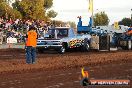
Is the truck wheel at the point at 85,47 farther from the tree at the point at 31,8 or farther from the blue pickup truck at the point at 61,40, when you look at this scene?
the tree at the point at 31,8

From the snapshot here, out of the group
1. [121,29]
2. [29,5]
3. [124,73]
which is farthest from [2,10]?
[124,73]

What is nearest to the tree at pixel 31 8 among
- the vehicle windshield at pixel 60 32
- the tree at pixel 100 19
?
the vehicle windshield at pixel 60 32

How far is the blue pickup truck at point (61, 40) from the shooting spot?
2795cm

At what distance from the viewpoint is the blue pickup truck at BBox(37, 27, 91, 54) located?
2795 centimetres

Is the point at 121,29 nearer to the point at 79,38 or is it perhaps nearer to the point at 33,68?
the point at 79,38

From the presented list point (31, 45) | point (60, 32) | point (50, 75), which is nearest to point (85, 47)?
point (60, 32)

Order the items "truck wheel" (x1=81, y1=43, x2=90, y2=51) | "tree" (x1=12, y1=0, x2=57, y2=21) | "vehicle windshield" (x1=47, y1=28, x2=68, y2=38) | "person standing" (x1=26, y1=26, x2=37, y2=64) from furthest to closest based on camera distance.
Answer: "tree" (x1=12, y1=0, x2=57, y2=21) → "truck wheel" (x1=81, y1=43, x2=90, y2=51) → "vehicle windshield" (x1=47, y1=28, x2=68, y2=38) → "person standing" (x1=26, y1=26, x2=37, y2=64)

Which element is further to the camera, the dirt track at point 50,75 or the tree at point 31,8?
the tree at point 31,8

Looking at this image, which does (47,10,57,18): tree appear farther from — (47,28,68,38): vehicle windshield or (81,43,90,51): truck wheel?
(47,28,68,38): vehicle windshield

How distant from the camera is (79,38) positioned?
3036 centimetres

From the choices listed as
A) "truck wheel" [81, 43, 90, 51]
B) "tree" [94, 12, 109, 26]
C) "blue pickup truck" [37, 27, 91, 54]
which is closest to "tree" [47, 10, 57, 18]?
"tree" [94, 12, 109, 26]

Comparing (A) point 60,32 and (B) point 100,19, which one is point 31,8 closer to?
(A) point 60,32

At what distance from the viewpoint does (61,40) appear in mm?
28375

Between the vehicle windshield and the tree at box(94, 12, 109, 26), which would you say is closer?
the vehicle windshield
